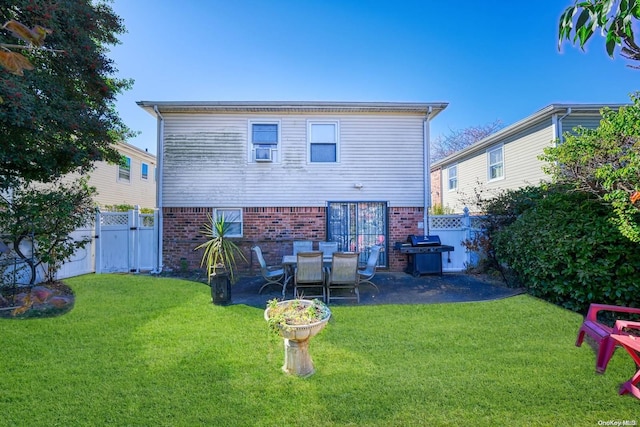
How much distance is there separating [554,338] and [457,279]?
409 centimetres

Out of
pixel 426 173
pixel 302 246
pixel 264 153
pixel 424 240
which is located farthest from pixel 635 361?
pixel 264 153

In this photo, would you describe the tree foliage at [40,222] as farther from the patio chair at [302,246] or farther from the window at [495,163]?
the window at [495,163]

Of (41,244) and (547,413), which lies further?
(41,244)

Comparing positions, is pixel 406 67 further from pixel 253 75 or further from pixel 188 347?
pixel 188 347

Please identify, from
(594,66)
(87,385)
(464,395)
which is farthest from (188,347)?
(594,66)

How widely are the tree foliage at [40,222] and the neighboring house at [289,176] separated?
2535 millimetres

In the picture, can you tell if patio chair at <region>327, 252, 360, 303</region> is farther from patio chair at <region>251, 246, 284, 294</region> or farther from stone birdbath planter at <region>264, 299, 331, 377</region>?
stone birdbath planter at <region>264, 299, 331, 377</region>

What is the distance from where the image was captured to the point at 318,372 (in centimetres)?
350

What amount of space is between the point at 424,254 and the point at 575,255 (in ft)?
12.4

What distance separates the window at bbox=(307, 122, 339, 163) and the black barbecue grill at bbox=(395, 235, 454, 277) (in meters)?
3.62

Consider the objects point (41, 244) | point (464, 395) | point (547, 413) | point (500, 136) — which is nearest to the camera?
point (547, 413)

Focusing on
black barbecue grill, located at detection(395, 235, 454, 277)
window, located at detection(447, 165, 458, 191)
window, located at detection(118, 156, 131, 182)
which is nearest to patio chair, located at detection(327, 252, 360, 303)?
black barbecue grill, located at detection(395, 235, 454, 277)

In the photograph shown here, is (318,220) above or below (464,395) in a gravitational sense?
above

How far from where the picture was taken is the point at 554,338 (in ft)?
14.5
